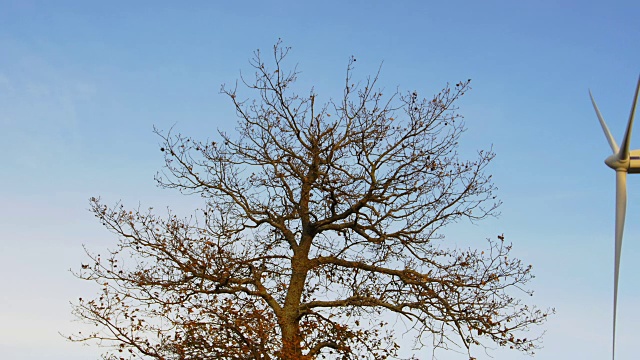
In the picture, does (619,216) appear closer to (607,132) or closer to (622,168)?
(622,168)

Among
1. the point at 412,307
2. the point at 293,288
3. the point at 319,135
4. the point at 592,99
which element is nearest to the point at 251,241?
the point at 293,288

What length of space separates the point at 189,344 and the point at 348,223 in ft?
17.0

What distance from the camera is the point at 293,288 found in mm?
20906

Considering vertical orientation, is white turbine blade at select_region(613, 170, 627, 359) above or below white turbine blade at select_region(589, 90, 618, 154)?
below

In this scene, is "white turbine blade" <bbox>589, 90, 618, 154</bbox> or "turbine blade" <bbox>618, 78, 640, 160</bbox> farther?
"white turbine blade" <bbox>589, 90, 618, 154</bbox>

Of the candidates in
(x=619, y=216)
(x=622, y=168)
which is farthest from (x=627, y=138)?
(x=619, y=216)

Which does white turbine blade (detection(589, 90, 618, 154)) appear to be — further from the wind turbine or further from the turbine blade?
the turbine blade

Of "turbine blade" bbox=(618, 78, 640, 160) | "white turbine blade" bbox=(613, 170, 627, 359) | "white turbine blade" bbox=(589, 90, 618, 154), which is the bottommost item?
"white turbine blade" bbox=(613, 170, 627, 359)

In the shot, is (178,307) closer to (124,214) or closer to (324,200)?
(124,214)

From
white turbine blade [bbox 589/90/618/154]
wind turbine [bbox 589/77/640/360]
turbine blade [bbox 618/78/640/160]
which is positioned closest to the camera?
turbine blade [bbox 618/78/640/160]

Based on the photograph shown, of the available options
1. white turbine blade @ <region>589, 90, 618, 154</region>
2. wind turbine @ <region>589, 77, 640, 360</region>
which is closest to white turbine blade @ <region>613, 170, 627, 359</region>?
wind turbine @ <region>589, 77, 640, 360</region>

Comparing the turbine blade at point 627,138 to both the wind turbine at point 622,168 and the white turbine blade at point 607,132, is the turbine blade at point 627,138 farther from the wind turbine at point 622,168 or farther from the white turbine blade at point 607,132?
the white turbine blade at point 607,132

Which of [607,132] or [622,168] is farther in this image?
[607,132]

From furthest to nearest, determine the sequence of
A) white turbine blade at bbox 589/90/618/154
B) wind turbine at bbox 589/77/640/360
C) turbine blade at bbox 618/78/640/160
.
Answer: white turbine blade at bbox 589/90/618/154 → wind turbine at bbox 589/77/640/360 → turbine blade at bbox 618/78/640/160
